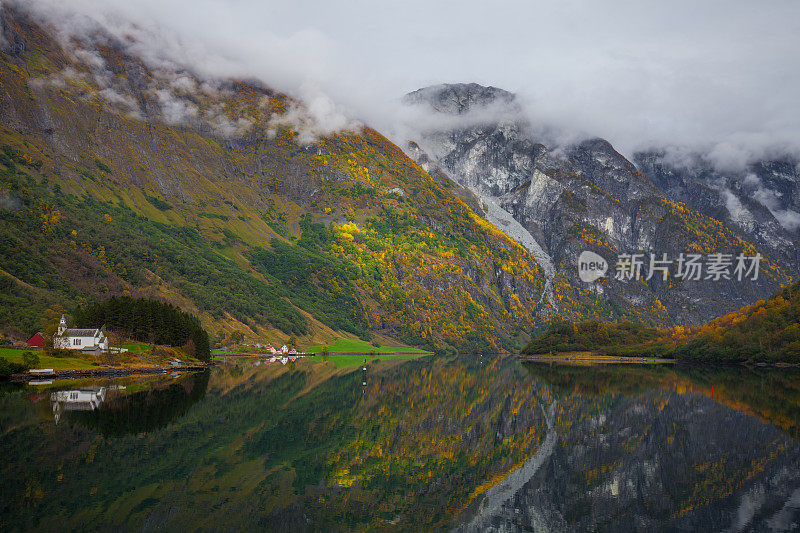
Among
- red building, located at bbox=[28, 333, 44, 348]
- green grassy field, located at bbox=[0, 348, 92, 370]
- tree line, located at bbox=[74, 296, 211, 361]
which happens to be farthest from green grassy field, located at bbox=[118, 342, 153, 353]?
green grassy field, located at bbox=[0, 348, 92, 370]

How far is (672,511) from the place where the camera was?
19.0m

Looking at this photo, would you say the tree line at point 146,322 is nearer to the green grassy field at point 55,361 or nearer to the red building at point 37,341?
the red building at point 37,341

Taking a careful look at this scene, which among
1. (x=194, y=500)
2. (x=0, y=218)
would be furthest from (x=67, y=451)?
(x=0, y=218)

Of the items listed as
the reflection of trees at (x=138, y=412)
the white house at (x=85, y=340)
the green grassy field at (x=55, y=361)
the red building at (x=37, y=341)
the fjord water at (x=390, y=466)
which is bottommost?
the red building at (x=37, y=341)

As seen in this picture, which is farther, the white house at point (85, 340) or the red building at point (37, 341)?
the red building at point (37, 341)

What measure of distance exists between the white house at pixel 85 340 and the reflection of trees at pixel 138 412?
132ft

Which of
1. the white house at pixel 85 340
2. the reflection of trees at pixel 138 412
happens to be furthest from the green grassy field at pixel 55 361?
the reflection of trees at pixel 138 412

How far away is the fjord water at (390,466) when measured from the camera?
59.9ft

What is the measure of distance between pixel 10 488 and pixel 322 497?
9952 mm

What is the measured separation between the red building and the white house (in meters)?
6.28

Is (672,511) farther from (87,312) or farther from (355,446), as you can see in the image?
(87,312)

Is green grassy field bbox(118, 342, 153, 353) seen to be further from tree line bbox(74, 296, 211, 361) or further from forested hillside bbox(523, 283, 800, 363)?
forested hillside bbox(523, 283, 800, 363)

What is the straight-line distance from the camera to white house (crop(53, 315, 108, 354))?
89500 mm

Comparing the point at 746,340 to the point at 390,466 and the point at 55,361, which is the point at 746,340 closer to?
the point at 390,466
